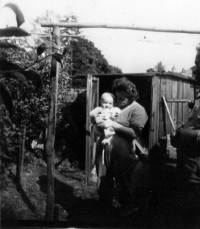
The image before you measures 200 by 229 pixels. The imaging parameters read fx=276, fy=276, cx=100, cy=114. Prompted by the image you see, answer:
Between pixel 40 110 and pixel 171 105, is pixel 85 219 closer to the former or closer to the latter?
pixel 40 110

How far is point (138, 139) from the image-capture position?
3.42 metres

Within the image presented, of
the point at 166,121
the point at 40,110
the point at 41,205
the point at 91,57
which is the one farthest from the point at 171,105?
the point at 41,205

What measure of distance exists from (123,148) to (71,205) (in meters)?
1.44

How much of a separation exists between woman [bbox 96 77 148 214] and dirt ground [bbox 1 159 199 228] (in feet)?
0.99

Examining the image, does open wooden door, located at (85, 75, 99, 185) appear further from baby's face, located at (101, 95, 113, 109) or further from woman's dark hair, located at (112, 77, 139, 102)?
woman's dark hair, located at (112, 77, 139, 102)

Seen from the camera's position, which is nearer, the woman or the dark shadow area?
the woman

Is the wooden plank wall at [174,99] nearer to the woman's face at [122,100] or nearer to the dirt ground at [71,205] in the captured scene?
the dirt ground at [71,205]

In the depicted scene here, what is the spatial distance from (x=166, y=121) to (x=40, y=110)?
11.8ft

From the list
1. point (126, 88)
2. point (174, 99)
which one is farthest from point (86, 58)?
point (126, 88)

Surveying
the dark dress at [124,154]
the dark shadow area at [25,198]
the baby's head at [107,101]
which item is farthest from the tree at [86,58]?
the dark dress at [124,154]

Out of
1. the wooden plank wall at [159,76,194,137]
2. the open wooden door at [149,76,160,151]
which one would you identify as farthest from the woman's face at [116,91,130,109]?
the wooden plank wall at [159,76,194,137]

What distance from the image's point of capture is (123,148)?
322 centimetres

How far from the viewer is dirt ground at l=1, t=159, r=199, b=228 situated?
327cm

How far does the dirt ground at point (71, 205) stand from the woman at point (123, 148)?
11.9 inches
